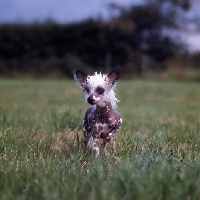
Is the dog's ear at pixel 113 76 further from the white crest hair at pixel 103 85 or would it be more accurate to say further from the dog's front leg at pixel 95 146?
the dog's front leg at pixel 95 146

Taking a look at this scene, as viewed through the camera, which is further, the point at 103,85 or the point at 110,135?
the point at 110,135

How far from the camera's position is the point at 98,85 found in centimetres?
351

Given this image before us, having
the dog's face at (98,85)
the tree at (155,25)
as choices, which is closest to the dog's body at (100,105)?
the dog's face at (98,85)

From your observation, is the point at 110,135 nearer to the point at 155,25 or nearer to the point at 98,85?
the point at 98,85

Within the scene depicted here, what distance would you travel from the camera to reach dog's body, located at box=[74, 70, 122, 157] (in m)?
3.52

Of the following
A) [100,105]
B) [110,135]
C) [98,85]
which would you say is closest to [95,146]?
[110,135]

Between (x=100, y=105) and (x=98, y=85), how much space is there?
217 millimetres

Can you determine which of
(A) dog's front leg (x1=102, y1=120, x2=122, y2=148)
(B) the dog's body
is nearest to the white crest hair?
(B) the dog's body

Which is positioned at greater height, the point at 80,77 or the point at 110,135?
the point at 80,77

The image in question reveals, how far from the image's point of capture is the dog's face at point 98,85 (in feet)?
11.5

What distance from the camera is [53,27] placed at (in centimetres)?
3578

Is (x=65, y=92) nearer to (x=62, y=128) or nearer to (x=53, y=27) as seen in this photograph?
(x=62, y=128)

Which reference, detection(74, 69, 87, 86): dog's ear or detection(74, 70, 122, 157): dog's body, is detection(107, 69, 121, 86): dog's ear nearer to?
detection(74, 70, 122, 157): dog's body

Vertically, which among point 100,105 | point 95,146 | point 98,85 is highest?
point 98,85
